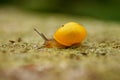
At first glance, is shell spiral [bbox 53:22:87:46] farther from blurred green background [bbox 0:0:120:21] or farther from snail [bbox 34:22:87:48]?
blurred green background [bbox 0:0:120:21]

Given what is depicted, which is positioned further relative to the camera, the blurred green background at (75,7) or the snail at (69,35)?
the blurred green background at (75,7)

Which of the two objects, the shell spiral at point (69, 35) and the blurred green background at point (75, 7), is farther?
the blurred green background at point (75, 7)

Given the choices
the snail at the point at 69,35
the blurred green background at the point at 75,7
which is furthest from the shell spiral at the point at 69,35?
the blurred green background at the point at 75,7

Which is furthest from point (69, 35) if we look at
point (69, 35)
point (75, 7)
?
point (75, 7)

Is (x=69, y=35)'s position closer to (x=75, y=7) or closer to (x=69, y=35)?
(x=69, y=35)

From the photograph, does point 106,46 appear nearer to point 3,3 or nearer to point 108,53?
point 108,53

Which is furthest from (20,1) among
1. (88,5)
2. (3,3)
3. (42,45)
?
(42,45)

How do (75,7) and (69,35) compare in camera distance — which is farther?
(75,7)

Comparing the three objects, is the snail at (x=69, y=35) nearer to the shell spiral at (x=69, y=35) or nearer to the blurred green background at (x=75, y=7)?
the shell spiral at (x=69, y=35)
